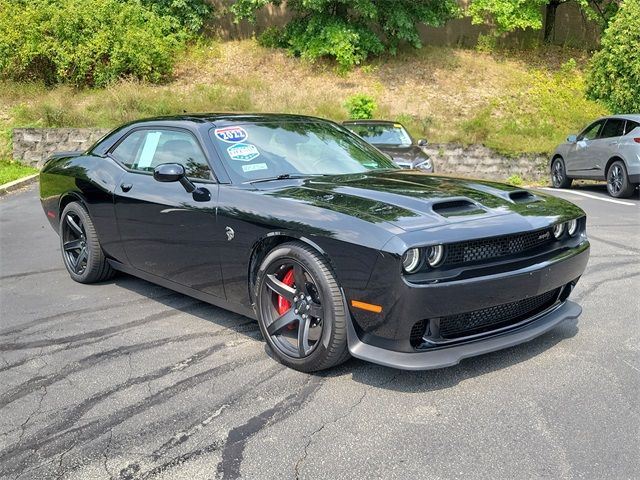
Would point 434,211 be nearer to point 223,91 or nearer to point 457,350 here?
point 457,350

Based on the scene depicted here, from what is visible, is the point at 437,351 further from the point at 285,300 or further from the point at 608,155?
the point at 608,155

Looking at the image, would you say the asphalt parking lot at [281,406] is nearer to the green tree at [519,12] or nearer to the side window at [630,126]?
the side window at [630,126]

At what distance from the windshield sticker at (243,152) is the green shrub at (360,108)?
45.4ft

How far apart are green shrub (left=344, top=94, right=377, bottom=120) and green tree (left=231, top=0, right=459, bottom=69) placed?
3543mm

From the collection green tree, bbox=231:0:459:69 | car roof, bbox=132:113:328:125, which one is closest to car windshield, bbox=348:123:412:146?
car roof, bbox=132:113:328:125

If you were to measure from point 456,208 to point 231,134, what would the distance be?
5.62 ft

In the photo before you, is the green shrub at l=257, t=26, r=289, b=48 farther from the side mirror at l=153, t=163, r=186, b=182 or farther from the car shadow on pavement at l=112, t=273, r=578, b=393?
the car shadow on pavement at l=112, t=273, r=578, b=393

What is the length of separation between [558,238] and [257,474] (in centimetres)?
228

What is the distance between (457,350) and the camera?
10.8 ft

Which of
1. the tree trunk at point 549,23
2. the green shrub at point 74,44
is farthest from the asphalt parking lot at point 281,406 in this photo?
the tree trunk at point 549,23

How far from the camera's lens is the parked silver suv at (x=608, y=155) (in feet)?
37.2

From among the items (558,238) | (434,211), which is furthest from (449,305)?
(558,238)

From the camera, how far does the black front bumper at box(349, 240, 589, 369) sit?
10.4 feet

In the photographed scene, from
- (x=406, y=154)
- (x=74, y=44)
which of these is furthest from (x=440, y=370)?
(x=74, y=44)
